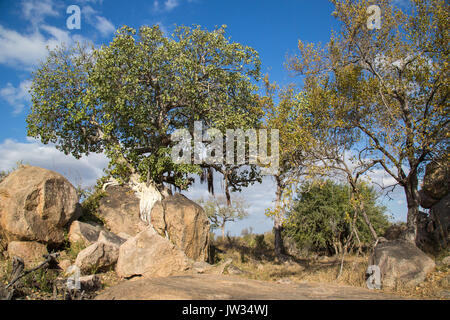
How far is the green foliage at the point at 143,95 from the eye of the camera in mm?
15820

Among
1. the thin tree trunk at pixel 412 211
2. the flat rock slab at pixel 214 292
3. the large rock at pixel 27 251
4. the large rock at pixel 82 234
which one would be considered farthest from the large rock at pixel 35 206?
the thin tree trunk at pixel 412 211

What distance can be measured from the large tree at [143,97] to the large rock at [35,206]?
13.8ft

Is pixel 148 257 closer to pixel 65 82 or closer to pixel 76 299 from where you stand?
pixel 76 299

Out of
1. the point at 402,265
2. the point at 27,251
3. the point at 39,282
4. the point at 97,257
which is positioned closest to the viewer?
the point at 39,282

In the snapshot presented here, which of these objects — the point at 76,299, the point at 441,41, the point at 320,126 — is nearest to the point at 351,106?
the point at 320,126

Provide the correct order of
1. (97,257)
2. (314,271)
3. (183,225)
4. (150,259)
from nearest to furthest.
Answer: (150,259) → (97,257) → (183,225) → (314,271)

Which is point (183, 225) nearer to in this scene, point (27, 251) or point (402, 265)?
point (27, 251)

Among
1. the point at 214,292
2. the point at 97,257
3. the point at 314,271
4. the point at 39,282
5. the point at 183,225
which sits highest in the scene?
the point at 183,225

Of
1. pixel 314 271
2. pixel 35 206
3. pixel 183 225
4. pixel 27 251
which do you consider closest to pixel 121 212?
pixel 183 225

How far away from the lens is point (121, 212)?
15.5m

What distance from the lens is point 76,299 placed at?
6641mm

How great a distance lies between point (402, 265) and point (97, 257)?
9028 millimetres

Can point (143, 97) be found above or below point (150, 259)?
above

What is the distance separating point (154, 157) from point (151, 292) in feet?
35.7
